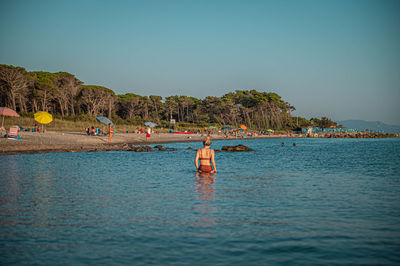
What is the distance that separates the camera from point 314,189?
1373cm

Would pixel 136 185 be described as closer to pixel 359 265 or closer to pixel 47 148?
pixel 359 265

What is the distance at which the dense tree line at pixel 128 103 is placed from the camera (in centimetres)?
6981

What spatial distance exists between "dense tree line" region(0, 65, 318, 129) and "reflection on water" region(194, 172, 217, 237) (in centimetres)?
6159

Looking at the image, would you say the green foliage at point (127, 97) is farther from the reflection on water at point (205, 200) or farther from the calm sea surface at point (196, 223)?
the calm sea surface at point (196, 223)

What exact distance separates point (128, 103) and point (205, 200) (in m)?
98.5

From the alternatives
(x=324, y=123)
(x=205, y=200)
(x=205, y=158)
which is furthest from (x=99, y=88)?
(x=324, y=123)

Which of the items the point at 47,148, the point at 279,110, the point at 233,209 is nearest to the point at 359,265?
the point at 233,209

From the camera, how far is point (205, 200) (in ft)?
35.9

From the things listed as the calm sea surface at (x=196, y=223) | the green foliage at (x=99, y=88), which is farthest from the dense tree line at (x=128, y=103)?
the calm sea surface at (x=196, y=223)

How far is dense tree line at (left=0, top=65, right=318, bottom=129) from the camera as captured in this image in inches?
2749

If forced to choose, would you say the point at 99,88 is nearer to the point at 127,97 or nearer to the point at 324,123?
the point at 127,97

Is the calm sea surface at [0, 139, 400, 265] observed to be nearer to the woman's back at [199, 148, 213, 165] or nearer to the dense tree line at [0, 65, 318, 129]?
the woman's back at [199, 148, 213, 165]

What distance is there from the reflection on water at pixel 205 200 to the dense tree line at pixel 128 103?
61587 mm

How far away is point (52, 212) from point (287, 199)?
7579mm
